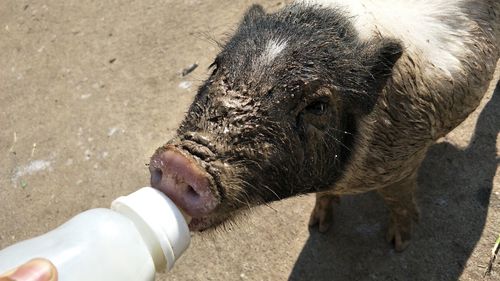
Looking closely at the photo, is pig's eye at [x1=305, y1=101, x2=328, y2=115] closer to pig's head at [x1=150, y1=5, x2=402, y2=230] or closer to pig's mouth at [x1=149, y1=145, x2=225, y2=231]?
pig's head at [x1=150, y1=5, x2=402, y2=230]

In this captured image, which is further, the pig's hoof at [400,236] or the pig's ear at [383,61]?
the pig's hoof at [400,236]

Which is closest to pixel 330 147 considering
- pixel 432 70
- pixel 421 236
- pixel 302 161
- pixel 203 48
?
pixel 302 161

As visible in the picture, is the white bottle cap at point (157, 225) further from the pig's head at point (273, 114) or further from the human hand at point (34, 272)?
the human hand at point (34, 272)

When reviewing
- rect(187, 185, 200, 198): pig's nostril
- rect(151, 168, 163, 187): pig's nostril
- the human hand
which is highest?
the human hand

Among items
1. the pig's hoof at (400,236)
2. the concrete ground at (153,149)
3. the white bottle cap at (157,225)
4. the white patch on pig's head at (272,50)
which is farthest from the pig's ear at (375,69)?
the pig's hoof at (400,236)

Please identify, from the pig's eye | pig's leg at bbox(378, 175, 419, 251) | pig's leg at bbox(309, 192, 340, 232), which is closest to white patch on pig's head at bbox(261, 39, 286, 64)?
the pig's eye

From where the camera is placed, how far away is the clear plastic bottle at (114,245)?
62.6 inches

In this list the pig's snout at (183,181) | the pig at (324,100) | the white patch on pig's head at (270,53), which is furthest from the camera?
the white patch on pig's head at (270,53)

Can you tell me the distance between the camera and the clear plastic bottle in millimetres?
1591

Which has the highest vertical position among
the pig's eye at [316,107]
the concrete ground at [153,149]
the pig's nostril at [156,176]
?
the pig's eye at [316,107]

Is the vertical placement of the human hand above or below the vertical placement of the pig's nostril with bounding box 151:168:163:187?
above

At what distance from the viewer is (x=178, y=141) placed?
208 cm

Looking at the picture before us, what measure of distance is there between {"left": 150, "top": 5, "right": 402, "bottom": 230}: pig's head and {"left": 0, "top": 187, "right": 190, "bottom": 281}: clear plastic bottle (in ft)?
0.75

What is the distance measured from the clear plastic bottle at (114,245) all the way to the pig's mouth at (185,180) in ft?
0.59
